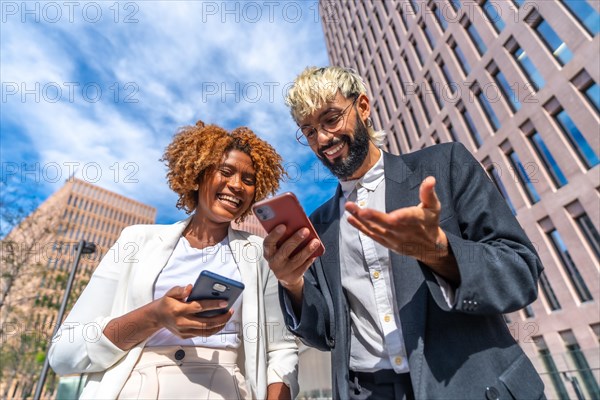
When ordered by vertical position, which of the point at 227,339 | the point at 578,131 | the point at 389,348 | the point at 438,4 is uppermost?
the point at 438,4

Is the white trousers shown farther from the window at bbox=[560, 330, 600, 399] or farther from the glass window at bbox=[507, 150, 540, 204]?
the glass window at bbox=[507, 150, 540, 204]

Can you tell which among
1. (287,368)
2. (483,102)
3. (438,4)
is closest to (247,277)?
(287,368)

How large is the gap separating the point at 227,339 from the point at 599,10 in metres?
15.9

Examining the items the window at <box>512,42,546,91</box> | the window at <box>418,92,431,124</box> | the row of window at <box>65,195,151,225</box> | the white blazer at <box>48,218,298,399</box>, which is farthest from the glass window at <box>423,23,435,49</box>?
the row of window at <box>65,195,151,225</box>

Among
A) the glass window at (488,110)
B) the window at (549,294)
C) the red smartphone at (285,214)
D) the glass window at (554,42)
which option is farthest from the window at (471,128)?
the red smartphone at (285,214)

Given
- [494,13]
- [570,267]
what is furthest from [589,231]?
[494,13]

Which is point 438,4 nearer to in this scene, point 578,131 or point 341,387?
point 578,131

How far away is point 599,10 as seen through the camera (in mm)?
11289

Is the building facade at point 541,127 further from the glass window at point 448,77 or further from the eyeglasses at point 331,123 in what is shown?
the eyeglasses at point 331,123

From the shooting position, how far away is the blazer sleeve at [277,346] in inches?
82.7

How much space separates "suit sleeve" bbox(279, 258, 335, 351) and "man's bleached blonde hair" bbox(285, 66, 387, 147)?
110 centimetres

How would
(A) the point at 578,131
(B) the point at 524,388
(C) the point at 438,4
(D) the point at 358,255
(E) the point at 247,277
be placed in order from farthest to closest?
(C) the point at 438,4
(A) the point at 578,131
(E) the point at 247,277
(D) the point at 358,255
(B) the point at 524,388

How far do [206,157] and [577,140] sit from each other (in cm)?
1530

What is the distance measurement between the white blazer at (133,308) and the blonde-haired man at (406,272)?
0.56 m
